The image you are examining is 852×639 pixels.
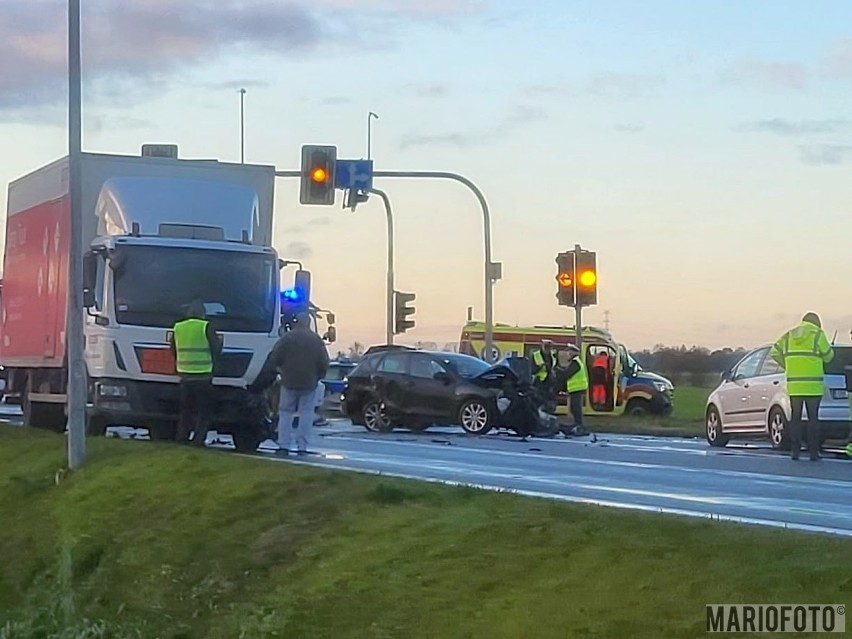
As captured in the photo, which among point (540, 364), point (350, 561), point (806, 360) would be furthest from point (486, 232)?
point (350, 561)

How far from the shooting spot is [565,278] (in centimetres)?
3056

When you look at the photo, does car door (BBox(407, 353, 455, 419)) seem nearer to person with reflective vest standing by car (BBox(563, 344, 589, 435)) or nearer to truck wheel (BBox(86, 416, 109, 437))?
person with reflective vest standing by car (BBox(563, 344, 589, 435))

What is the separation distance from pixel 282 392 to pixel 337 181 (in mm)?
9691

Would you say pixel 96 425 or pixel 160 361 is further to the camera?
pixel 96 425

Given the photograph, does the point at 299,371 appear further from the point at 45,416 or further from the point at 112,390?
the point at 45,416

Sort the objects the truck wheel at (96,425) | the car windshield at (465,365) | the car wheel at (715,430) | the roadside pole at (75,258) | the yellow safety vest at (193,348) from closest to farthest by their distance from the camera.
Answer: the roadside pole at (75,258) < the yellow safety vest at (193,348) < the truck wheel at (96,425) < the car wheel at (715,430) < the car windshield at (465,365)

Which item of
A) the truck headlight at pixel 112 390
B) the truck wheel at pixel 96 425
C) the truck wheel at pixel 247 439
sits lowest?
the truck wheel at pixel 247 439

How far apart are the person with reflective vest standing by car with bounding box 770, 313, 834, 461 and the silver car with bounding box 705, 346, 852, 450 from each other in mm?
1751

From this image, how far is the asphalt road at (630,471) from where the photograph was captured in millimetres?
14031

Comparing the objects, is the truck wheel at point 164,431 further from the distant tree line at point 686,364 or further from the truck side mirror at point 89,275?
the distant tree line at point 686,364

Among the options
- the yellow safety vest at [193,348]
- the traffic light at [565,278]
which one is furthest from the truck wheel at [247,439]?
the traffic light at [565,278]

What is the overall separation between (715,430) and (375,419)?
7023 millimetres

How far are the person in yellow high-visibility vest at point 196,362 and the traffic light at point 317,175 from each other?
878cm

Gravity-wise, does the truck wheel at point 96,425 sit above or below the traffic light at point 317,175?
below
